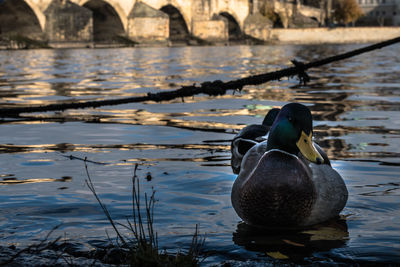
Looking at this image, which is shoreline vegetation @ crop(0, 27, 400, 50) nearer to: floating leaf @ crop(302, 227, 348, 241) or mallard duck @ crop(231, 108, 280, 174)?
mallard duck @ crop(231, 108, 280, 174)

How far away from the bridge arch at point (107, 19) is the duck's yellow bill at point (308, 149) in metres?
43.1

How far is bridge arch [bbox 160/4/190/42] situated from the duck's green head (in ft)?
172

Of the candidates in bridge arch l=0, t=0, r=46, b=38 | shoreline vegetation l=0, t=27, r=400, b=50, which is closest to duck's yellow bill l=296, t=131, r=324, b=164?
bridge arch l=0, t=0, r=46, b=38

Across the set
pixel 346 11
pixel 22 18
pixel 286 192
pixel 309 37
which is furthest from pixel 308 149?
pixel 346 11

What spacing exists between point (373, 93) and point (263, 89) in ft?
6.19

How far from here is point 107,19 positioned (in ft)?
159

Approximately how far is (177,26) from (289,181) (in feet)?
176

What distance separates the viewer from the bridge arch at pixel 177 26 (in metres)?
55.3

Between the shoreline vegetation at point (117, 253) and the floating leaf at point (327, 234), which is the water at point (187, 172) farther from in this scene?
the shoreline vegetation at point (117, 253)

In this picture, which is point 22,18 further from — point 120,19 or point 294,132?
point 294,132

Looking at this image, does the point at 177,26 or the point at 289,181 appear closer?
the point at 289,181

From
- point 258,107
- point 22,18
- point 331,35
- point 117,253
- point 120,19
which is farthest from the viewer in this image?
point 331,35

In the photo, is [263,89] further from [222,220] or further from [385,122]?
[222,220]

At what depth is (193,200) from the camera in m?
3.80
